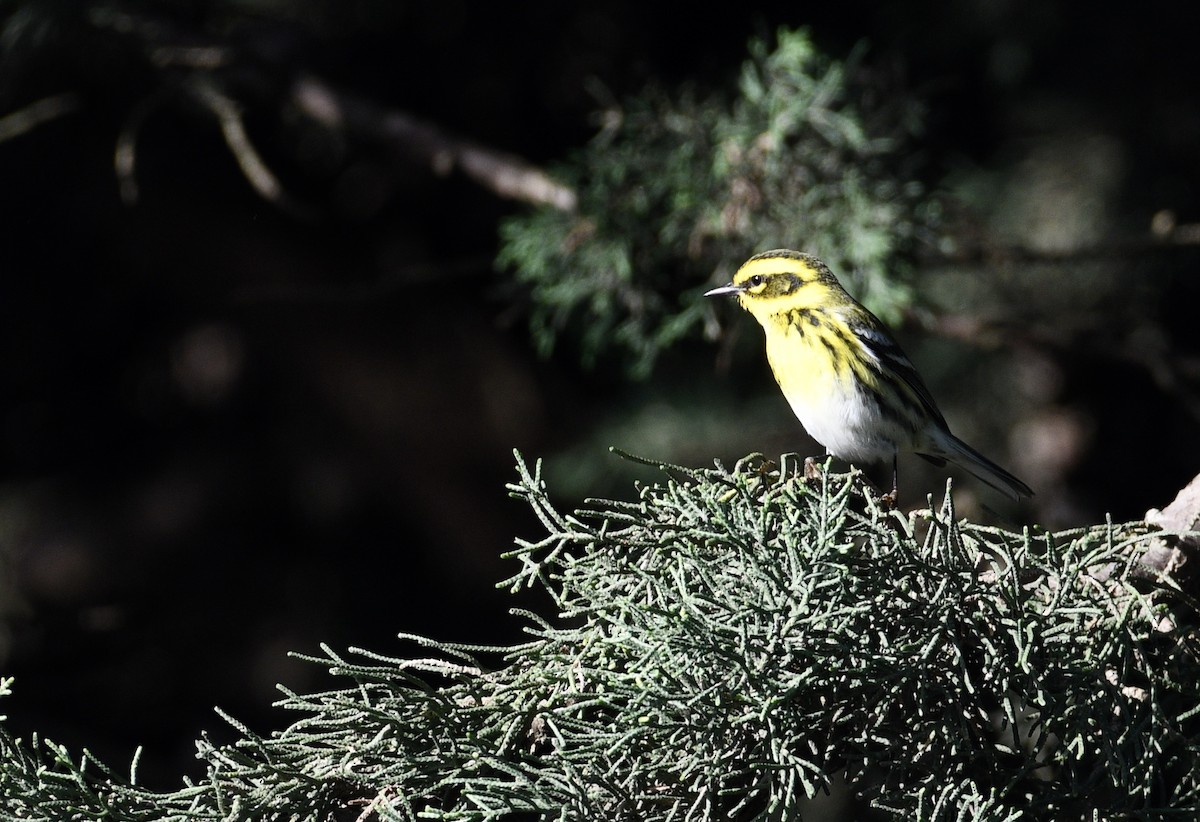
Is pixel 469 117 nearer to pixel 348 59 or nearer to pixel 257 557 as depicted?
pixel 348 59

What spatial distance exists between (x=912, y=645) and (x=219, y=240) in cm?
471

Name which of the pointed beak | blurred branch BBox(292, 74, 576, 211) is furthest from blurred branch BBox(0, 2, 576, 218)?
the pointed beak

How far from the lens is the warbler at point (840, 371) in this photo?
3355mm

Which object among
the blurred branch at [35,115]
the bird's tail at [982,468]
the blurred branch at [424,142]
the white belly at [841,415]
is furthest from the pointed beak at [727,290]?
the blurred branch at [35,115]

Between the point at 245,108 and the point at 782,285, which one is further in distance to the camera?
the point at 245,108

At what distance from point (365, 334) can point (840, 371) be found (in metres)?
3.20

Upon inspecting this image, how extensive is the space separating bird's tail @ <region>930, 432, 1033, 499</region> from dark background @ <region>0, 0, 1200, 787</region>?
169cm

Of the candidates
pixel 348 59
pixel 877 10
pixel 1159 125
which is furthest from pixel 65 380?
pixel 1159 125

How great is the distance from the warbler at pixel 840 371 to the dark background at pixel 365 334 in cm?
161

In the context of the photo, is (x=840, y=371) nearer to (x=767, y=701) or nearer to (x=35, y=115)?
(x=767, y=701)

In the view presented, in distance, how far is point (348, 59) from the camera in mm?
5504

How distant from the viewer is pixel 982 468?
3.30m

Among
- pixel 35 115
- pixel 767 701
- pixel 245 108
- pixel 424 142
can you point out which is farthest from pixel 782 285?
pixel 35 115

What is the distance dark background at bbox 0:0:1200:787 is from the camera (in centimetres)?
520
